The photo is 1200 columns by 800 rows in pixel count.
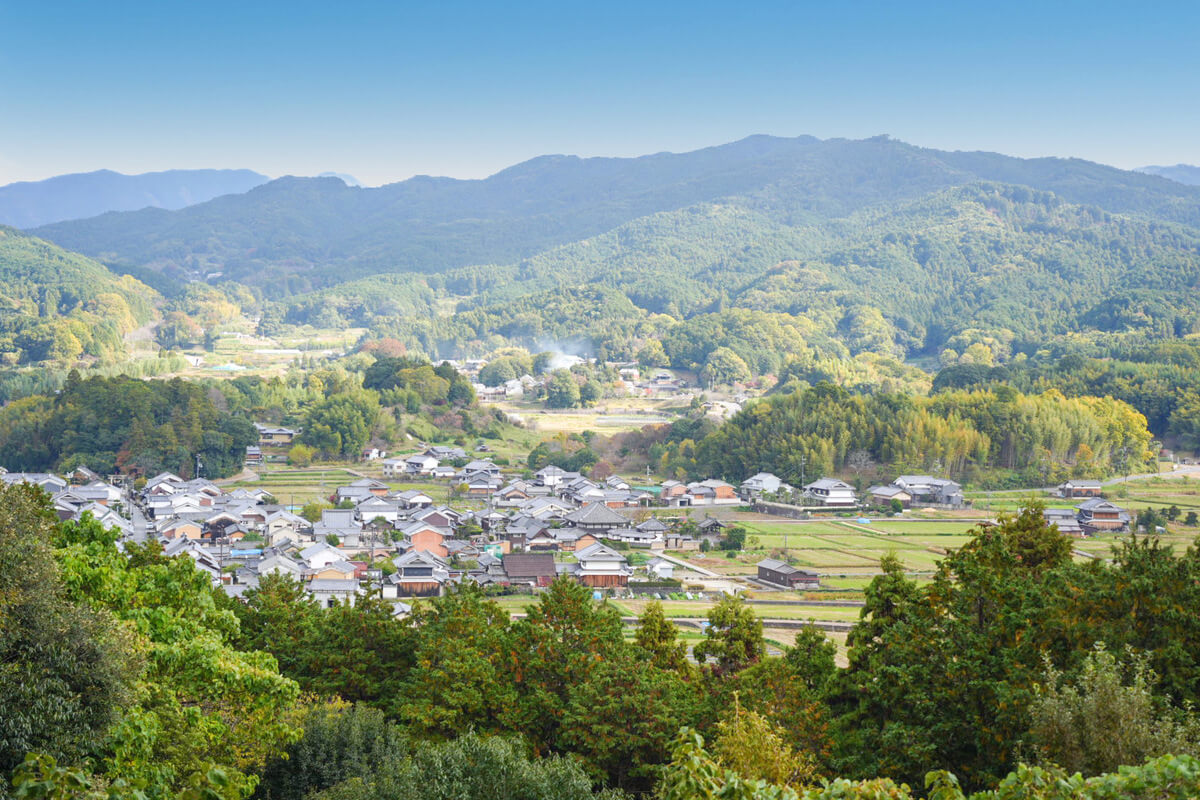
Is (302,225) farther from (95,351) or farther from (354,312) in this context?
(95,351)

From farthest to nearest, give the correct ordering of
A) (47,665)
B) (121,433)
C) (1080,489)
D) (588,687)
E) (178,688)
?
(121,433), (1080,489), (588,687), (178,688), (47,665)

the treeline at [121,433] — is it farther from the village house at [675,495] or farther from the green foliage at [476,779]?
the green foliage at [476,779]

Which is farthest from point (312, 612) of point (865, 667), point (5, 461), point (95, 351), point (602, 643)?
point (95, 351)

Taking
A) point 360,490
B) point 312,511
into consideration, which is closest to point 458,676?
point 312,511

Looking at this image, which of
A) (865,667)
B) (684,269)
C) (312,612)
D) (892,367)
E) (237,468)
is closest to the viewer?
(865,667)

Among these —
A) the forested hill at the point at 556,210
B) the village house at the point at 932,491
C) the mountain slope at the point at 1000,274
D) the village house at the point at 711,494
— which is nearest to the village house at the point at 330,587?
the village house at the point at 711,494

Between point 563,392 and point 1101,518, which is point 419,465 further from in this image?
point 1101,518

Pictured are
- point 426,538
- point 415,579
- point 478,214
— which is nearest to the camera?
point 415,579
